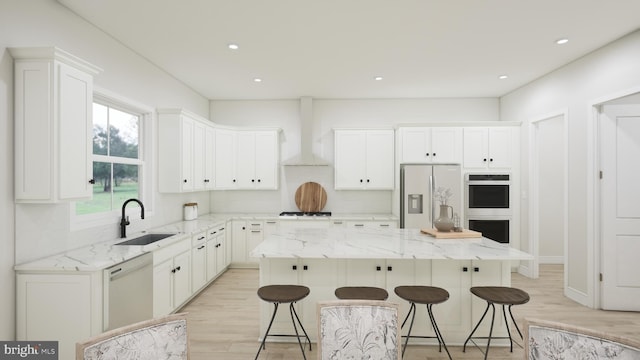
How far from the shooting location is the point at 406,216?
189 inches

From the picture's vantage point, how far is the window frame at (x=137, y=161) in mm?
2871

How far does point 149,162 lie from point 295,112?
267cm

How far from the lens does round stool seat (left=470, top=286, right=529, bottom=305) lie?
7.44ft

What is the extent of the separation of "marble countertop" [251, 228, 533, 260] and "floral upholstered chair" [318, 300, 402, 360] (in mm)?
922

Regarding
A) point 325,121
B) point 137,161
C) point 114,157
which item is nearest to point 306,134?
point 325,121

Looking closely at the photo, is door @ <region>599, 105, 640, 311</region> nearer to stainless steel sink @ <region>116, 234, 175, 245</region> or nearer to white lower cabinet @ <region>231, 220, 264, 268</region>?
white lower cabinet @ <region>231, 220, 264, 268</region>

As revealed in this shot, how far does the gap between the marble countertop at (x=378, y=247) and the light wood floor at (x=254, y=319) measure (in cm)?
89

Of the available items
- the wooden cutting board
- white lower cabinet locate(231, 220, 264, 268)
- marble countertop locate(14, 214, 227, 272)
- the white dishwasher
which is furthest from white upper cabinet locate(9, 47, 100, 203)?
the wooden cutting board

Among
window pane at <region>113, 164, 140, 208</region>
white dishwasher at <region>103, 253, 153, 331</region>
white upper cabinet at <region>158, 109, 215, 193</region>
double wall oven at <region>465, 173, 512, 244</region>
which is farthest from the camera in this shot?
double wall oven at <region>465, 173, 512, 244</region>

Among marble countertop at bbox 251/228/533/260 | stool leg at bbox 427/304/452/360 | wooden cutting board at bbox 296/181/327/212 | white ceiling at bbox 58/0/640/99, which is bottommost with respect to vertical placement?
stool leg at bbox 427/304/452/360

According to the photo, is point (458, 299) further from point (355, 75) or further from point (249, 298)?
point (355, 75)

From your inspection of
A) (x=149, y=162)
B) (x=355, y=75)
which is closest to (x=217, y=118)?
(x=149, y=162)

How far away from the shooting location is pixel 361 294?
235 centimetres

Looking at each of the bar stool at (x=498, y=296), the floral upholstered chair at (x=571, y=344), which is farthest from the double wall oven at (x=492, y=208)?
the floral upholstered chair at (x=571, y=344)
